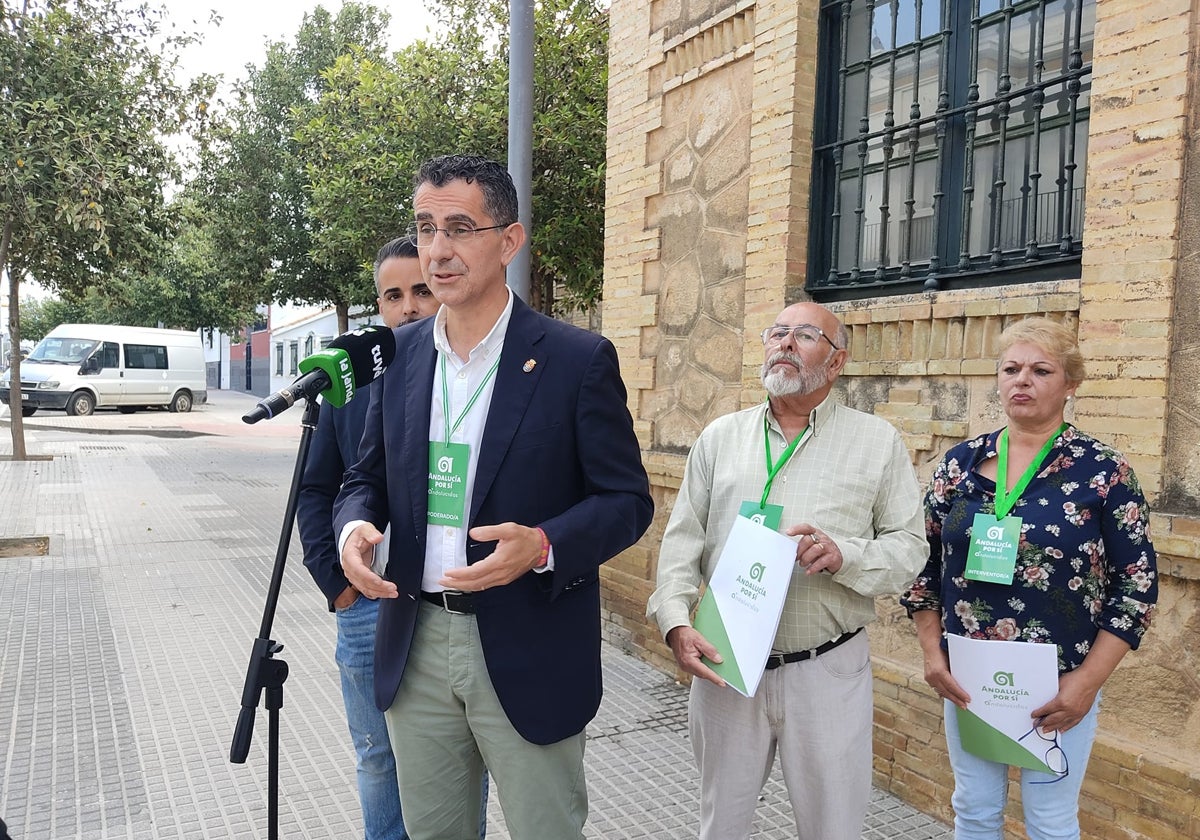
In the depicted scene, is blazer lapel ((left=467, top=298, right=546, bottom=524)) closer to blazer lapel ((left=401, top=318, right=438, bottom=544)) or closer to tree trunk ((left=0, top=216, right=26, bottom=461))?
blazer lapel ((left=401, top=318, right=438, bottom=544))

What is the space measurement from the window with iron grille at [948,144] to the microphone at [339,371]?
2.72 metres

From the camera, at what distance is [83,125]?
954 centimetres

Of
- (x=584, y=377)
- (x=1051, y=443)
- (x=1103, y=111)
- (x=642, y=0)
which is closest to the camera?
(x=584, y=377)

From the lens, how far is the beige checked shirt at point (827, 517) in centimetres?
258

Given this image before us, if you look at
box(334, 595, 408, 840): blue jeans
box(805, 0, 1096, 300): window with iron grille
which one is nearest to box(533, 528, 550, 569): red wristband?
box(334, 595, 408, 840): blue jeans

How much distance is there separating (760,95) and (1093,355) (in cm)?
236

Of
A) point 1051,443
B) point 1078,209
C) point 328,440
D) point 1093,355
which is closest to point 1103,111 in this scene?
point 1078,209

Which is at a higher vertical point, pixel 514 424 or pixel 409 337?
pixel 409 337

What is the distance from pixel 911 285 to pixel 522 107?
2.31m

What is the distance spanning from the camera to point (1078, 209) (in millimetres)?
3604

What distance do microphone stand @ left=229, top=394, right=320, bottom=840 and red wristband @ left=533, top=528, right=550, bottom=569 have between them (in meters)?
0.52

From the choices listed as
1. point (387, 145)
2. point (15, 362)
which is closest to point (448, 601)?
point (387, 145)

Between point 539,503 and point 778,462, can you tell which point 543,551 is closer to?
point 539,503

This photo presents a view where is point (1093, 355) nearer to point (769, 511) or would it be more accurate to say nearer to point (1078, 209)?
point (1078, 209)
